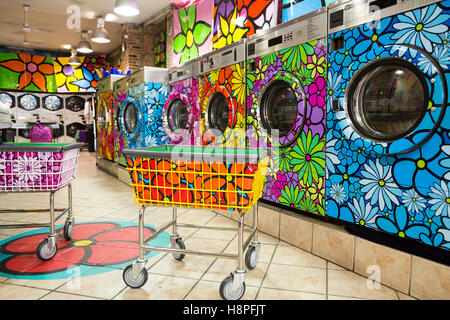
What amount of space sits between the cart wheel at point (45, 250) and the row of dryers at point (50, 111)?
10474mm

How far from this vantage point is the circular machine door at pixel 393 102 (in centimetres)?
163

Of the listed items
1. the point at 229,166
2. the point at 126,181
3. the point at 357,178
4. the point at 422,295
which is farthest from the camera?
the point at 126,181

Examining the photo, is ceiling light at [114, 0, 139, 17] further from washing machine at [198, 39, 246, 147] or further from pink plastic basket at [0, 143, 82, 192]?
pink plastic basket at [0, 143, 82, 192]

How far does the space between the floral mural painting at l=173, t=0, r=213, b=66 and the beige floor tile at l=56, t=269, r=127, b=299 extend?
3988mm

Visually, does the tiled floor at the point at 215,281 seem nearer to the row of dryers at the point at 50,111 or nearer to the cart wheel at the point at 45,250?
the cart wheel at the point at 45,250

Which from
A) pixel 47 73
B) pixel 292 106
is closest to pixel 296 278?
pixel 292 106

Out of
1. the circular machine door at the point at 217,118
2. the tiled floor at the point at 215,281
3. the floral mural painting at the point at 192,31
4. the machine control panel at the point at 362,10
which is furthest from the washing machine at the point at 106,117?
the machine control panel at the point at 362,10

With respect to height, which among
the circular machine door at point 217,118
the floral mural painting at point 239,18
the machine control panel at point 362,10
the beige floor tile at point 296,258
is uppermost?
the floral mural painting at point 239,18

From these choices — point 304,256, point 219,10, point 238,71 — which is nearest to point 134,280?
point 304,256

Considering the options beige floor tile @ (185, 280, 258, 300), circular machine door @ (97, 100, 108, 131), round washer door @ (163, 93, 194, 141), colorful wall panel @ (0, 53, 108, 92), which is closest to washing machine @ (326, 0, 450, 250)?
beige floor tile @ (185, 280, 258, 300)

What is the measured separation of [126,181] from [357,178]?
13.8 feet

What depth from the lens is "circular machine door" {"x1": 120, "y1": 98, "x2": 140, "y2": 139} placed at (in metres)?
5.16
